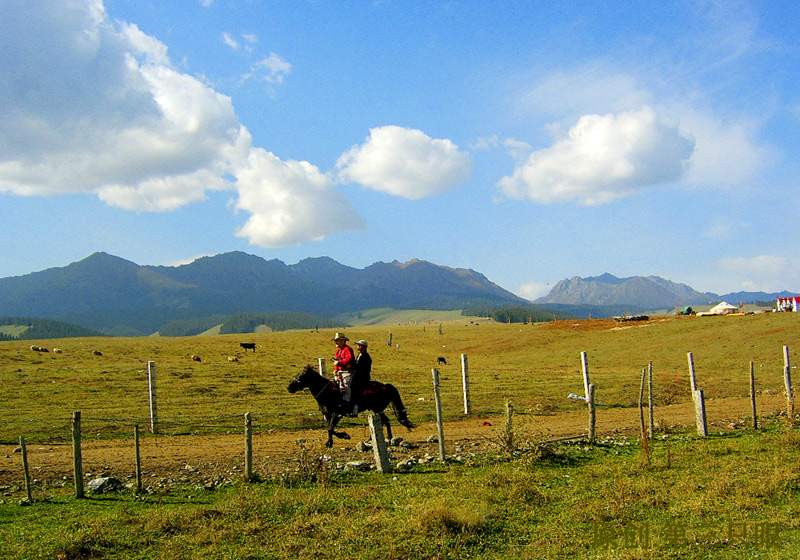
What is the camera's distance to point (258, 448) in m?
18.9

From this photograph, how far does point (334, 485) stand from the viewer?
14281mm

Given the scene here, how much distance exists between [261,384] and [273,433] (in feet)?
50.7

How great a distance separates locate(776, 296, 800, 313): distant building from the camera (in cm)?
8581

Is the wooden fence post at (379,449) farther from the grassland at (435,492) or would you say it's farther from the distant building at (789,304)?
the distant building at (789,304)

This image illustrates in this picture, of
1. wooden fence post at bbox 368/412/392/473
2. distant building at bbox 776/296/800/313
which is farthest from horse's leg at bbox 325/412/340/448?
distant building at bbox 776/296/800/313

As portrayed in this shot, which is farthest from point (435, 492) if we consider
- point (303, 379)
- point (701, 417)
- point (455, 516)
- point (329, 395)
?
point (701, 417)

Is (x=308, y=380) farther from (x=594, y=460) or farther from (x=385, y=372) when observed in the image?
(x=385, y=372)

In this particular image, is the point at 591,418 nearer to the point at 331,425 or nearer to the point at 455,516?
the point at 331,425

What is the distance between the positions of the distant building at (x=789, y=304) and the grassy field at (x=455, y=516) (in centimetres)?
8267

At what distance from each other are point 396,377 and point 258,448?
2279cm

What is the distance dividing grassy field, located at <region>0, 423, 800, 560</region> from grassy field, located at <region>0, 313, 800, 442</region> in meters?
5.49

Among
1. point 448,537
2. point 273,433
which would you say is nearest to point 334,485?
point 448,537

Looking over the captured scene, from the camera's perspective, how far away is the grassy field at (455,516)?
10000 mm

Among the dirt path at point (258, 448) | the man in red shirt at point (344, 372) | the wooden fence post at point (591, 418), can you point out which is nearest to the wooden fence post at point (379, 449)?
the dirt path at point (258, 448)
